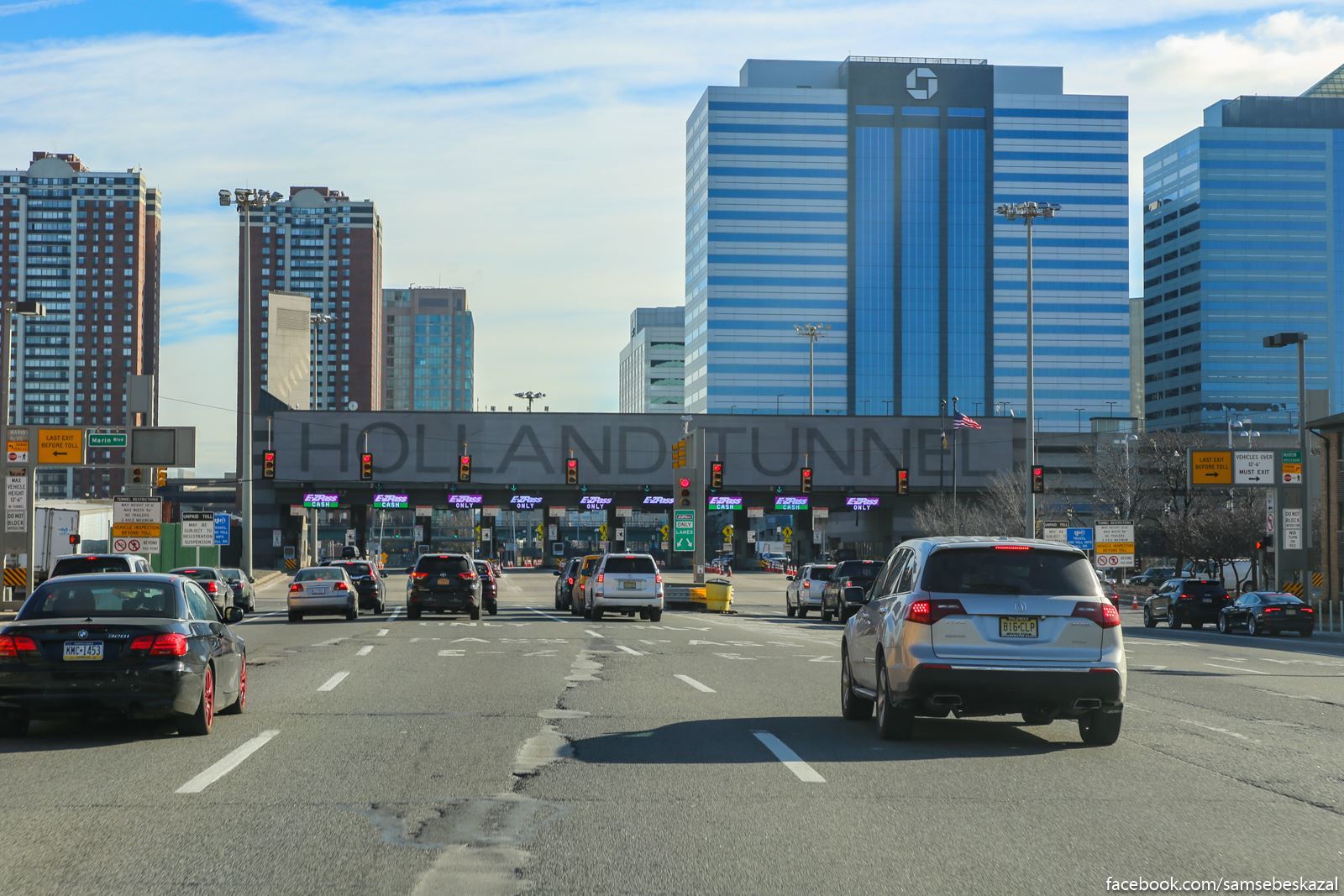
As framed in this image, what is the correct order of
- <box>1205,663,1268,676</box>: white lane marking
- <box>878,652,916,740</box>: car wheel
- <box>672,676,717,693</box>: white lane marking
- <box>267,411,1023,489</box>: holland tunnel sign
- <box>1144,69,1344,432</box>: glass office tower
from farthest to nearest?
<box>1144,69,1344,432</box>: glass office tower < <box>267,411,1023,489</box>: holland tunnel sign < <box>1205,663,1268,676</box>: white lane marking < <box>672,676,717,693</box>: white lane marking < <box>878,652,916,740</box>: car wheel

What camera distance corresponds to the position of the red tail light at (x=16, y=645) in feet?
39.0

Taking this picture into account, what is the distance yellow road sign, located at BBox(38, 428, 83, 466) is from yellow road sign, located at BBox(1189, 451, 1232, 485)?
40.5m

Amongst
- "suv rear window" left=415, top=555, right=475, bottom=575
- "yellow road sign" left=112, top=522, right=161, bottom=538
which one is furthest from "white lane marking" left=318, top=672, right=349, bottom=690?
"yellow road sign" left=112, top=522, right=161, bottom=538

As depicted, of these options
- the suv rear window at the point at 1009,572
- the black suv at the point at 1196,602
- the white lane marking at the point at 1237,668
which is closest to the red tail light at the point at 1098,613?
the suv rear window at the point at 1009,572

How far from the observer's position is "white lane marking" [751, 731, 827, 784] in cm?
1027

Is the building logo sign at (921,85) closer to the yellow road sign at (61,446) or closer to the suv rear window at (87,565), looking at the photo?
the yellow road sign at (61,446)

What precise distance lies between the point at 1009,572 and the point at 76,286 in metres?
186

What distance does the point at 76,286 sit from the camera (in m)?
180

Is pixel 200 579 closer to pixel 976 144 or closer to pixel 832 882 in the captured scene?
pixel 832 882

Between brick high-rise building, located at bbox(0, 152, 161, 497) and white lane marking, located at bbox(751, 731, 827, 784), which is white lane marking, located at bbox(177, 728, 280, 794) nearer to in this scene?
white lane marking, located at bbox(751, 731, 827, 784)

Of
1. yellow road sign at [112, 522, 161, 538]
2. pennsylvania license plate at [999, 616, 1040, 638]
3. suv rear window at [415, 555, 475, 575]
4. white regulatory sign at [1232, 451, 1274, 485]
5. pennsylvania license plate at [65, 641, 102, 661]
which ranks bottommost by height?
suv rear window at [415, 555, 475, 575]

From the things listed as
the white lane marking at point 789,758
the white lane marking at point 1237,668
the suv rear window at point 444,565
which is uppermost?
the white lane marking at point 789,758

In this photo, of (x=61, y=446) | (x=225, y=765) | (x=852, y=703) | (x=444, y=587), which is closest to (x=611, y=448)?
(x=61, y=446)

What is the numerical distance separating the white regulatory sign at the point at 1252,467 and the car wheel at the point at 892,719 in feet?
138
